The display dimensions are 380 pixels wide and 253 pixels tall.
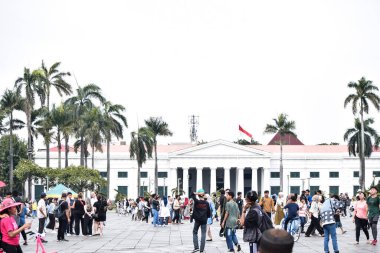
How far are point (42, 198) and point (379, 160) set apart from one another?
278ft

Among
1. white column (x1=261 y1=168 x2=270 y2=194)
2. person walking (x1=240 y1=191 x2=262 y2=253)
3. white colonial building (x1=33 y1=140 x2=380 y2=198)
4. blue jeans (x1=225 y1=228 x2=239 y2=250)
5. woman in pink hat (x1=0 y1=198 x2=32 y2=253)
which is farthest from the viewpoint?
white colonial building (x1=33 y1=140 x2=380 y2=198)

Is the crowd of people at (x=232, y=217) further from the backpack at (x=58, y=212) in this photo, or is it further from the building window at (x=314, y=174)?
the building window at (x=314, y=174)

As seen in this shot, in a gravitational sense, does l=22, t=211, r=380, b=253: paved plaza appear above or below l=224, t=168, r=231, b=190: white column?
below

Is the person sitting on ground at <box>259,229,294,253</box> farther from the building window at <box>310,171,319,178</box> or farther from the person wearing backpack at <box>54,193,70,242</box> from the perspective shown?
the building window at <box>310,171,319,178</box>

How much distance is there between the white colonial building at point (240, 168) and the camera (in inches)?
3920

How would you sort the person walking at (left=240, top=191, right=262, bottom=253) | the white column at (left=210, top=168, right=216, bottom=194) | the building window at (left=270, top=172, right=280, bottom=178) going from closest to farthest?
the person walking at (left=240, top=191, right=262, bottom=253)
the white column at (left=210, top=168, right=216, bottom=194)
the building window at (left=270, top=172, right=280, bottom=178)

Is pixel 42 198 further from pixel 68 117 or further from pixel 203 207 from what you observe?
pixel 68 117

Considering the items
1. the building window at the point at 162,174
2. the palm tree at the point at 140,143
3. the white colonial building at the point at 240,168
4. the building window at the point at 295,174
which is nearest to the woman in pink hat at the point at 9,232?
the palm tree at the point at 140,143

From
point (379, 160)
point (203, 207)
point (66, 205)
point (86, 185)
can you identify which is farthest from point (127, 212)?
point (379, 160)

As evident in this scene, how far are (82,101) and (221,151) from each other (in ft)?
114

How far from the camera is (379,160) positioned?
10081cm

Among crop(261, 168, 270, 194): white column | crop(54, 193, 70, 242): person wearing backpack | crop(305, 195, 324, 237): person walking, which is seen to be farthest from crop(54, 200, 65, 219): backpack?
crop(261, 168, 270, 194): white column

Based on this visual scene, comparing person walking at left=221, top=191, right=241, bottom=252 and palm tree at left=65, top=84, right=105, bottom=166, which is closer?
person walking at left=221, top=191, right=241, bottom=252

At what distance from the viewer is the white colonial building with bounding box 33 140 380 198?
9956 centimetres
